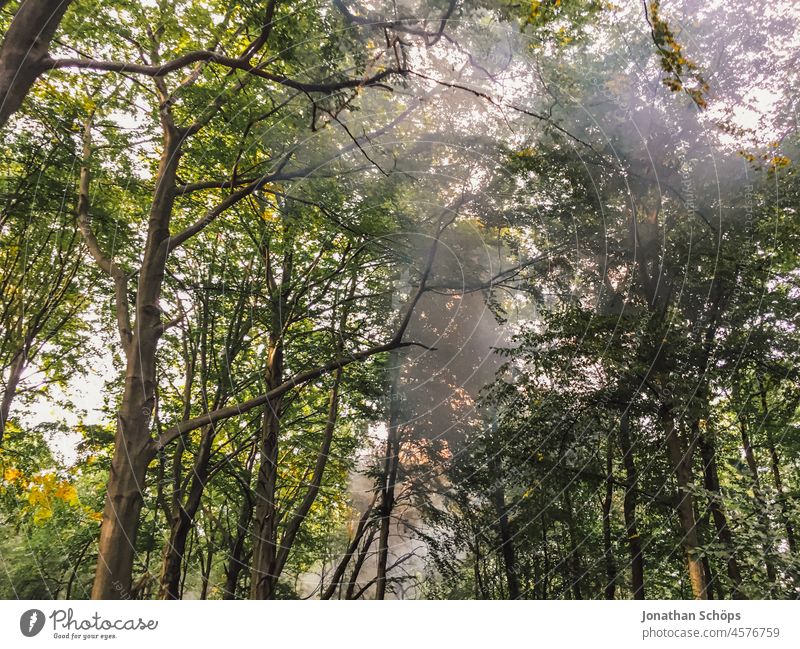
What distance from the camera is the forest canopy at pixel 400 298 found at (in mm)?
3002

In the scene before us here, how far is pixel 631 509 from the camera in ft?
→ 13.3

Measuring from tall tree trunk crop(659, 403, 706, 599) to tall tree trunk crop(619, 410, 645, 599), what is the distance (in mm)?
317

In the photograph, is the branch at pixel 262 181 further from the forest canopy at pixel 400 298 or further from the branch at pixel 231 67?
the branch at pixel 231 67

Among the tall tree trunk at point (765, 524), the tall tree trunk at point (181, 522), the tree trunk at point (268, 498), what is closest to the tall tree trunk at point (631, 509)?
the tall tree trunk at point (765, 524)

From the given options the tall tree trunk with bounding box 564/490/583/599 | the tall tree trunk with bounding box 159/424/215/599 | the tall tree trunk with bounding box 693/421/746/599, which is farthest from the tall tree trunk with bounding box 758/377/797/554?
the tall tree trunk with bounding box 159/424/215/599

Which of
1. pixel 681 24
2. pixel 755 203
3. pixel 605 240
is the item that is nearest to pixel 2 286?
pixel 605 240

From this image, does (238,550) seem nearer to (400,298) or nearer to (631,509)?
(400,298)

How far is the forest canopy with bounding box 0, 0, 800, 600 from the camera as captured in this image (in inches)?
118

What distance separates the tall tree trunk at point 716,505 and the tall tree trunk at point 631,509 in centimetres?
55

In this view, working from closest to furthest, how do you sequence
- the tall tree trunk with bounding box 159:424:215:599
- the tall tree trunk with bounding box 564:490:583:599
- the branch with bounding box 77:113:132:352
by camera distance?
the branch with bounding box 77:113:132:352, the tall tree trunk with bounding box 159:424:215:599, the tall tree trunk with bounding box 564:490:583:599

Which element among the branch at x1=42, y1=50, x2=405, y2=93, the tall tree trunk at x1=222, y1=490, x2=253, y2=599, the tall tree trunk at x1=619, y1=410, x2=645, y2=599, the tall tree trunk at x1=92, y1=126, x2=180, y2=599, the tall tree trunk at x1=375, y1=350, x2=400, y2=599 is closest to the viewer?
the branch at x1=42, y1=50, x2=405, y2=93

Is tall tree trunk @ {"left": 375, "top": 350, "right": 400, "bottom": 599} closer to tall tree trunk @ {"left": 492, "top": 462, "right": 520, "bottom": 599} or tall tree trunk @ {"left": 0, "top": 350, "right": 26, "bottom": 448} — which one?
tall tree trunk @ {"left": 492, "top": 462, "right": 520, "bottom": 599}
